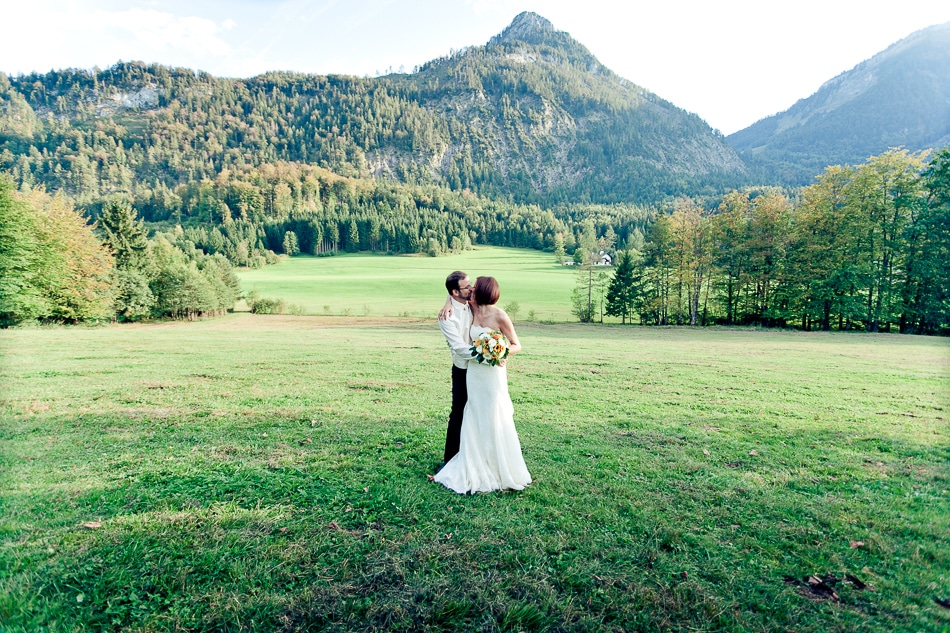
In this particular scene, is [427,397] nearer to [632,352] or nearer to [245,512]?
[245,512]

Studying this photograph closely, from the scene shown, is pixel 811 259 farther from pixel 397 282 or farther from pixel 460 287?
pixel 397 282

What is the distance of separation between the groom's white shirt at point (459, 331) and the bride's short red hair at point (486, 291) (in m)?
0.38

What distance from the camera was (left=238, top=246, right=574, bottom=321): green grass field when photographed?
58438 mm

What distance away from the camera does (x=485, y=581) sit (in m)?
4.05

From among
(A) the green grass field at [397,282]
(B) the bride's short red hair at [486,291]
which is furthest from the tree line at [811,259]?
(B) the bride's short red hair at [486,291]

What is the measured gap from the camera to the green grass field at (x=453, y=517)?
3.70 meters

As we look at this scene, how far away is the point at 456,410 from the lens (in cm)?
665

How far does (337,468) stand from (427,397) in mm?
5638

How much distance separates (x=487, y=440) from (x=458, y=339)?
1.61 metres

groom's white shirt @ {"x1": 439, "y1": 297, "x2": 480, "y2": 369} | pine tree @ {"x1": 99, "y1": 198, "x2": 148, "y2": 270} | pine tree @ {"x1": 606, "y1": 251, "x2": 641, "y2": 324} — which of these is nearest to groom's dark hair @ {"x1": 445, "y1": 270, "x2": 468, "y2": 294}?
groom's white shirt @ {"x1": 439, "y1": 297, "x2": 480, "y2": 369}

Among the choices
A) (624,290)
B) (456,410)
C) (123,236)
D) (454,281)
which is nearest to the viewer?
(454,281)

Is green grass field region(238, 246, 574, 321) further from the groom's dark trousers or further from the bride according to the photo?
the bride

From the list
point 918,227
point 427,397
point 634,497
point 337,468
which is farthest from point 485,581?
point 918,227

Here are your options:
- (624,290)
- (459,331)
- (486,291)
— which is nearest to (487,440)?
(459,331)
